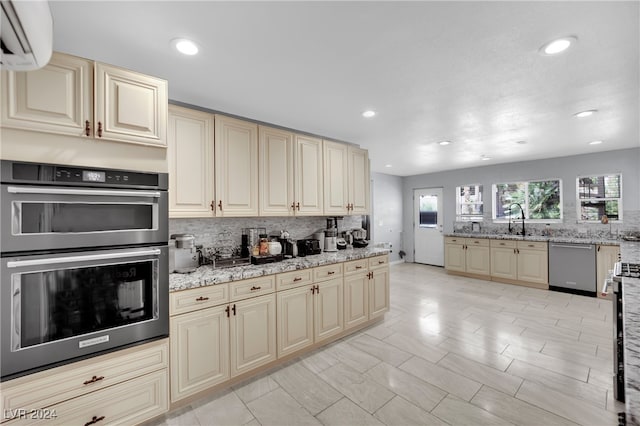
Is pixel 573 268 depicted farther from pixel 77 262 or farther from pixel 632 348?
pixel 77 262

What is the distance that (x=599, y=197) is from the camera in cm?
502

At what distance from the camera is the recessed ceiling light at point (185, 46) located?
167 centimetres

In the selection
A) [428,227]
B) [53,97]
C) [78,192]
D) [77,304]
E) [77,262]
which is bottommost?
[77,304]

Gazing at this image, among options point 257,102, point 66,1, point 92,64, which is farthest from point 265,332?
point 66,1

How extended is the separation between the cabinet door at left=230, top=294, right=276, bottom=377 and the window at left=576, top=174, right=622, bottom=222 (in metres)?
6.00

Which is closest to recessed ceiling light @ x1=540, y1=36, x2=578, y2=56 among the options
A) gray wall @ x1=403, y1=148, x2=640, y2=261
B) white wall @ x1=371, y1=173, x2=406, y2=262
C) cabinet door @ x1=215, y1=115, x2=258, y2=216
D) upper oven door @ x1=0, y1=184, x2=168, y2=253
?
cabinet door @ x1=215, y1=115, x2=258, y2=216

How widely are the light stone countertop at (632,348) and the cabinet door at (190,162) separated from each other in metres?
2.56

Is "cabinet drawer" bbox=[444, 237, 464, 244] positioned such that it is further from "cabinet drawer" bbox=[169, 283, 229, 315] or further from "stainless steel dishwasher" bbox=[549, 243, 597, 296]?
"cabinet drawer" bbox=[169, 283, 229, 315]

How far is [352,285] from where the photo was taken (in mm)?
3277

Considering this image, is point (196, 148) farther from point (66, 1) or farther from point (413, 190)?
point (413, 190)

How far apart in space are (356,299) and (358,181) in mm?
1605

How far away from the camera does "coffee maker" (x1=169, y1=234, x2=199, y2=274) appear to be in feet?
7.63

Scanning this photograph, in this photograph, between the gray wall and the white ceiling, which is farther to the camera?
the gray wall

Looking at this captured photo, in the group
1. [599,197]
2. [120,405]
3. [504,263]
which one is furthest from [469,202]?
[120,405]
